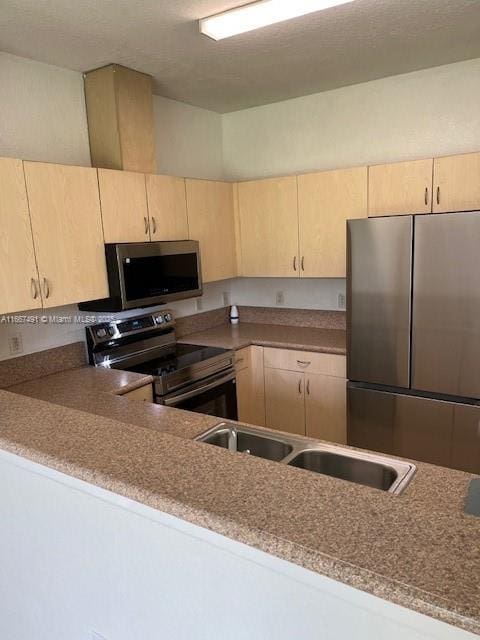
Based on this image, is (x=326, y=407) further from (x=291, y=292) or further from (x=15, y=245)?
(x=15, y=245)

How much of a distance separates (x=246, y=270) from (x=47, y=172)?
166 centimetres

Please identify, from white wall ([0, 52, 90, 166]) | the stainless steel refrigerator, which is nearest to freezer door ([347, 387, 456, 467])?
the stainless steel refrigerator

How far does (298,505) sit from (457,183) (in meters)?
2.33

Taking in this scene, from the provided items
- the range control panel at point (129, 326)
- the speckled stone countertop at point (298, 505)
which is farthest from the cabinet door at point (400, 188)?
the speckled stone countertop at point (298, 505)

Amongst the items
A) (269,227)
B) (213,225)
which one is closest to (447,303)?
(269,227)

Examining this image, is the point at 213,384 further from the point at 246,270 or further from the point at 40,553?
the point at 40,553

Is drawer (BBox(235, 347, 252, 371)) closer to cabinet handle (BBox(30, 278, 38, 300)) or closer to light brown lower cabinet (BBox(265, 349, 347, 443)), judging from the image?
light brown lower cabinet (BBox(265, 349, 347, 443))

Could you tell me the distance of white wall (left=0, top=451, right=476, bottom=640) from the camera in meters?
0.85

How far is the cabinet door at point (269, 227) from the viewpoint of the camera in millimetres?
3238

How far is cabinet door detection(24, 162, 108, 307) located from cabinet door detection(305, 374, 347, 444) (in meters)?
1.49

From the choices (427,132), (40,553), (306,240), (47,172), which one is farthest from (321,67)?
(40,553)

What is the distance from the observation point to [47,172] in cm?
220

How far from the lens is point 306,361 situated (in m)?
3.09

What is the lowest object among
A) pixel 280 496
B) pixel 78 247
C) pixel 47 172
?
pixel 280 496
